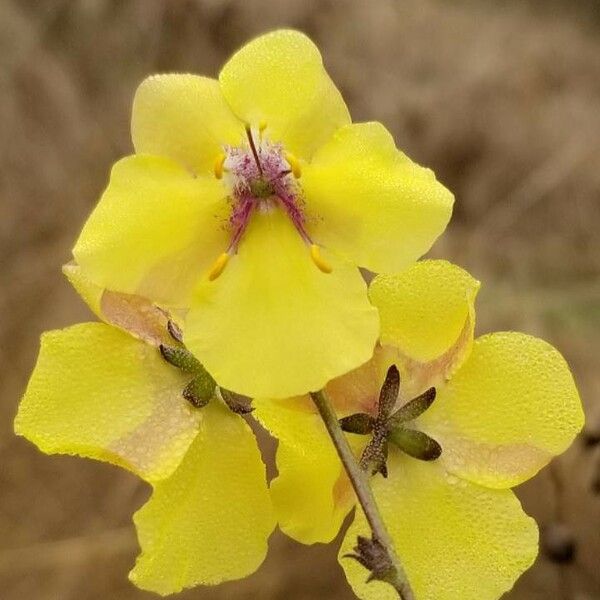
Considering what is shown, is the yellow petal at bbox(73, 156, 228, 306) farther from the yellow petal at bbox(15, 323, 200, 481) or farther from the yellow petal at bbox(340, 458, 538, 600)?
the yellow petal at bbox(340, 458, 538, 600)

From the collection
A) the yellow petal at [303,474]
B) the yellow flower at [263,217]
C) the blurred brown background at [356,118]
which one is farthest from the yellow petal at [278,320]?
the blurred brown background at [356,118]

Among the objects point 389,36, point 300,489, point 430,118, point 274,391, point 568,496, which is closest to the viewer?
point 274,391

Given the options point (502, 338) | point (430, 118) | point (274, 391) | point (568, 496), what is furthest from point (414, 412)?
point (430, 118)

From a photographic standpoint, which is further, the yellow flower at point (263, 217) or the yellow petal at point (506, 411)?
the yellow petal at point (506, 411)

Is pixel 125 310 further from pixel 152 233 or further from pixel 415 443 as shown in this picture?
pixel 415 443

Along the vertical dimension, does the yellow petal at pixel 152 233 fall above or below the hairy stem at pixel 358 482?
above

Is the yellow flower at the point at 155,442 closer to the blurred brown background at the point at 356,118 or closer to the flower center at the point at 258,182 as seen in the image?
the flower center at the point at 258,182

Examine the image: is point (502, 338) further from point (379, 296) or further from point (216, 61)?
point (216, 61)

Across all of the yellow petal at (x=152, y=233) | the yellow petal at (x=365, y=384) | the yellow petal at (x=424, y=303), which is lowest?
the yellow petal at (x=365, y=384)
